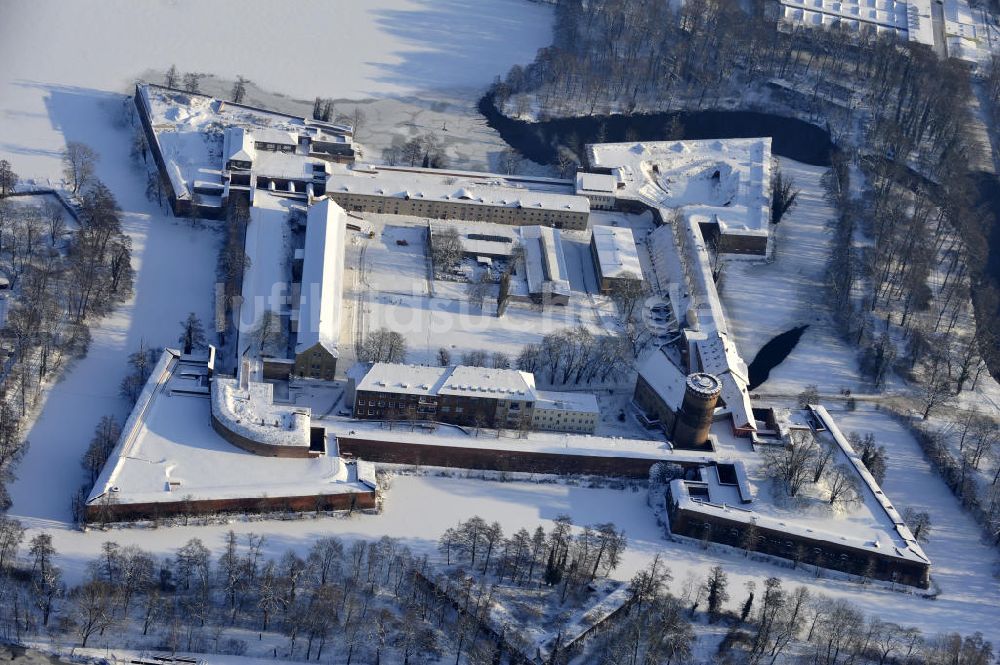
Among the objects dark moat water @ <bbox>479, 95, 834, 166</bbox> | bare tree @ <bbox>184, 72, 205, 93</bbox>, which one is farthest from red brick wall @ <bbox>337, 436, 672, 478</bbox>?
bare tree @ <bbox>184, 72, 205, 93</bbox>

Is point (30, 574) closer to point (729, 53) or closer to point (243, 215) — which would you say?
point (243, 215)

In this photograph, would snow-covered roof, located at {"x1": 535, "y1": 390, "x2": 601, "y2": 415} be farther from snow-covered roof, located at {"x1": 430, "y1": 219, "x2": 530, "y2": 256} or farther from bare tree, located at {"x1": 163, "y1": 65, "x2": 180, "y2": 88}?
bare tree, located at {"x1": 163, "y1": 65, "x2": 180, "y2": 88}

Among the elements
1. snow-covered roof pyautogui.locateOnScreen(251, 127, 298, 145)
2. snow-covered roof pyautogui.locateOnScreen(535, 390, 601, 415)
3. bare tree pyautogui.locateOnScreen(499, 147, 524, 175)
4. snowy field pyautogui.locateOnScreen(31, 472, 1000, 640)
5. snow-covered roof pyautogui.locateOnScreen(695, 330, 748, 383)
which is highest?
snow-covered roof pyautogui.locateOnScreen(251, 127, 298, 145)

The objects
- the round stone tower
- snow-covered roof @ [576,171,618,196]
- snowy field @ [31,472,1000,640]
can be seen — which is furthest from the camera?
snow-covered roof @ [576,171,618,196]

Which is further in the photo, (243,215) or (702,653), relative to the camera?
(243,215)

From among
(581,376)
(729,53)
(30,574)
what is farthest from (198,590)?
(729,53)
